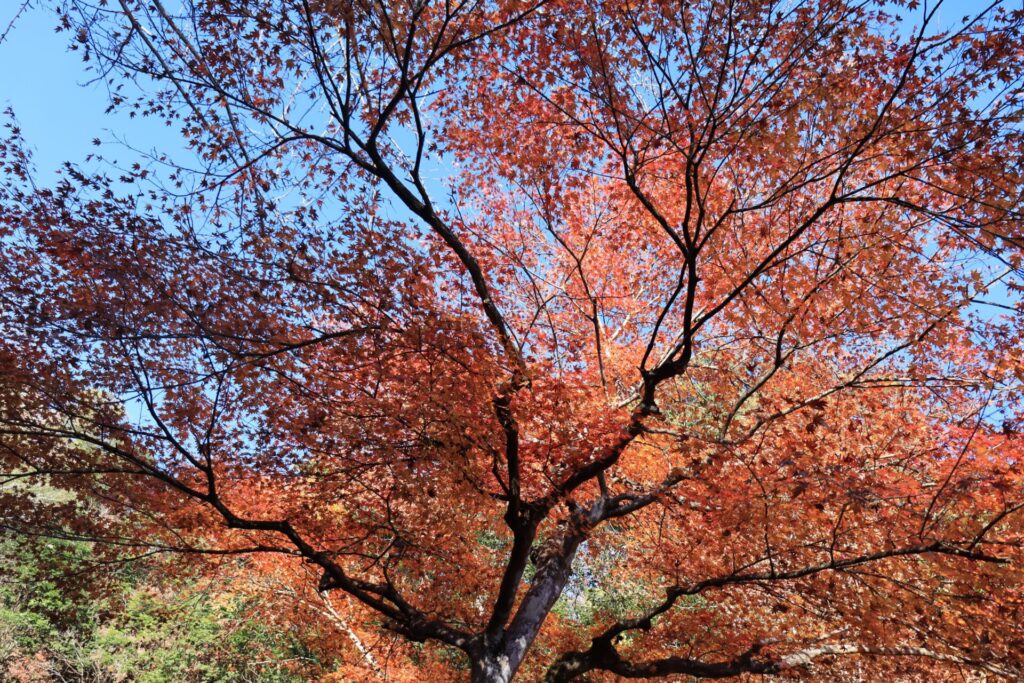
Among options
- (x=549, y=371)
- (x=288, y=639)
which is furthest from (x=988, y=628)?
(x=288, y=639)

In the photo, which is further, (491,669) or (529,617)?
(529,617)

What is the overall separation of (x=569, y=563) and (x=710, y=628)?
2896 mm

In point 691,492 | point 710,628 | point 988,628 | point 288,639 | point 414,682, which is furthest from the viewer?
point 288,639

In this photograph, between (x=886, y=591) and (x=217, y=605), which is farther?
(x=217, y=605)

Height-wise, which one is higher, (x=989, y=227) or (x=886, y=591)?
(x=989, y=227)

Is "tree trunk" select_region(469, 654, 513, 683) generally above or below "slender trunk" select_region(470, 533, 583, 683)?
below

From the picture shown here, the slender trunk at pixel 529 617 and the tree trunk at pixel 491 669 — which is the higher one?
the slender trunk at pixel 529 617

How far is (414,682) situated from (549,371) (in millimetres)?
8068

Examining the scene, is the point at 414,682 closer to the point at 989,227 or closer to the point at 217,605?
the point at 217,605

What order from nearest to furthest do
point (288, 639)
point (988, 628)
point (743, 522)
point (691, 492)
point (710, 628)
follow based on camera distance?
point (988, 628) < point (743, 522) < point (691, 492) < point (710, 628) < point (288, 639)

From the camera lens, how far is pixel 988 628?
8008 mm

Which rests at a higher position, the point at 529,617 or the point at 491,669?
the point at 529,617

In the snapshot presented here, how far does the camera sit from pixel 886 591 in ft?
30.7

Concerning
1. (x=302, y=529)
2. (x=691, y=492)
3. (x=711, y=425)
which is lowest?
(x=302, y=529)
